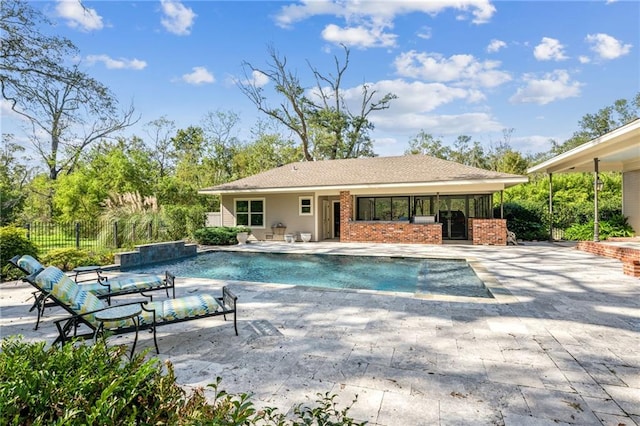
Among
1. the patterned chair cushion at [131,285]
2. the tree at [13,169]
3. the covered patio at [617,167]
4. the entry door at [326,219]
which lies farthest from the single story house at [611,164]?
the tree at [13,169]

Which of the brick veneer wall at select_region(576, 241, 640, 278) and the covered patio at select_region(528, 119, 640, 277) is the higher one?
the covered patio at select_region(528, 119, 640, 277)

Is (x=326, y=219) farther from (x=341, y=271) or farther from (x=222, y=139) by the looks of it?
(x=222, y=139)

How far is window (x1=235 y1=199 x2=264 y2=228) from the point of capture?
1725cm

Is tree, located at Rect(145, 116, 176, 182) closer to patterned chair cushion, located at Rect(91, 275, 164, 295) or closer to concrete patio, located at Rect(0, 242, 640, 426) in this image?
concrete patio, located at Rect(0, 242, 640, 426)

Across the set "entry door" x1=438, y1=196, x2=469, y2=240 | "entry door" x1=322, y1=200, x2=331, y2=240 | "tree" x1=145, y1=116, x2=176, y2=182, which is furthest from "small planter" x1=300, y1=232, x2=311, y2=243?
"tree" x1=145, y1=116, x2=176, y2=182

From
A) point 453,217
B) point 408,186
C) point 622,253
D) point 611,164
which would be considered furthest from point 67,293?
point 611,164

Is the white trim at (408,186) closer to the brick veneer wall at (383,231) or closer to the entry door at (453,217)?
the brick veneer wall at (383,231)

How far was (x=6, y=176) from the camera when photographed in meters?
27.5

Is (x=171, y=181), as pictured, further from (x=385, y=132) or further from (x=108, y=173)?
(x=385, y=132)

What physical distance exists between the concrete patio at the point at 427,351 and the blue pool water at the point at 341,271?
1457mm

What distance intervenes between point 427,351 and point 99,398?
3016 mm

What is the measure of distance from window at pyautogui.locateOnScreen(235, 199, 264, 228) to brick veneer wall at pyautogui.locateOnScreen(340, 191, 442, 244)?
4.57 meters

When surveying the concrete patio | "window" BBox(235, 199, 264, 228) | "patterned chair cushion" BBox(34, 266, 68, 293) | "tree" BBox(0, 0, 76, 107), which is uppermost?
"tree" BBox(0, 0, 76, 107)

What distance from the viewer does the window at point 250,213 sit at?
17.2 meters
